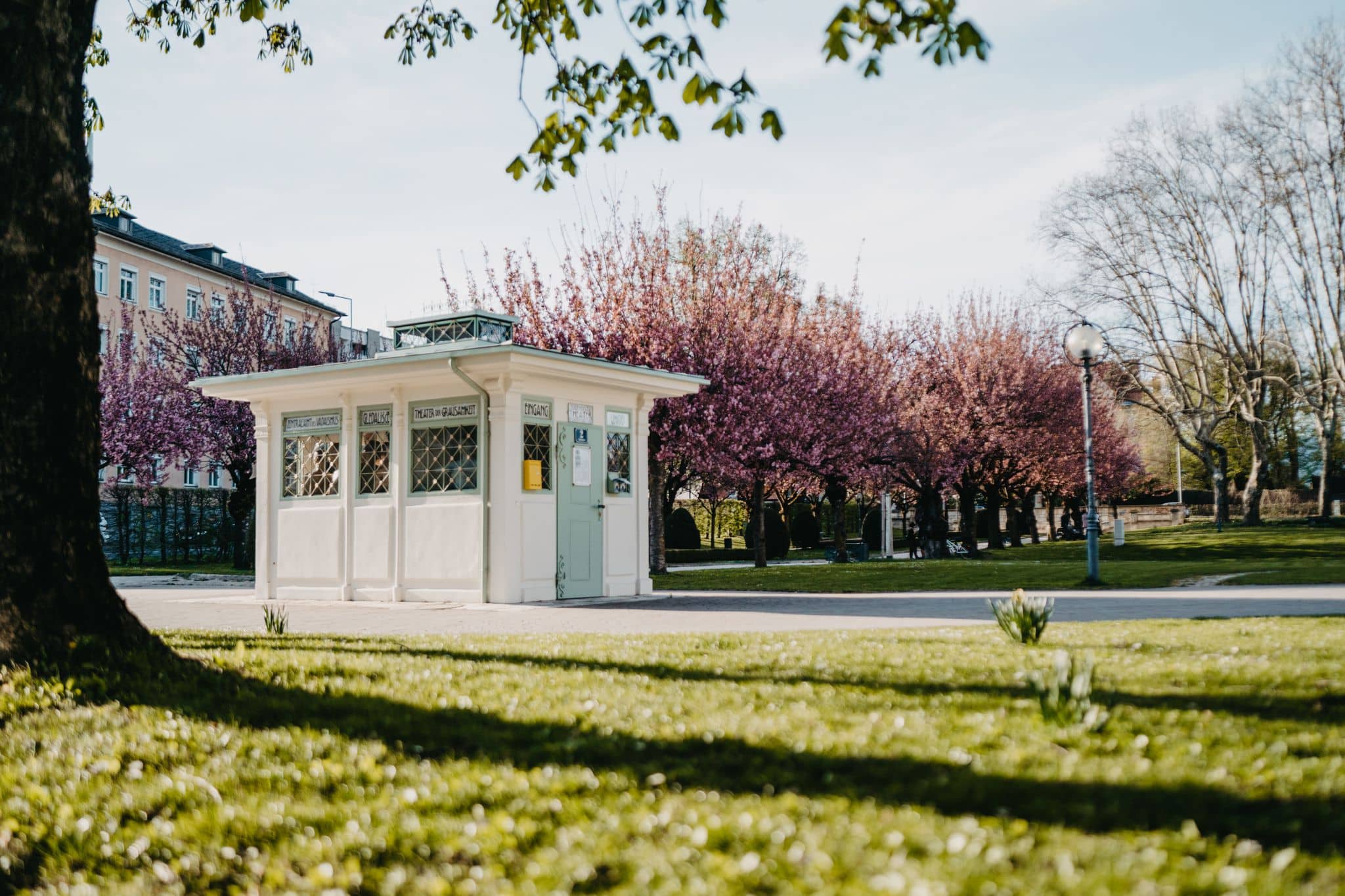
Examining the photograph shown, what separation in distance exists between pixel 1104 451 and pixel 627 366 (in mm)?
34201

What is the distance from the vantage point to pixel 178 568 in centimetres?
3272

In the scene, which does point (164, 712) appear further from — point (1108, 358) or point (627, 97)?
point (1108, 358)

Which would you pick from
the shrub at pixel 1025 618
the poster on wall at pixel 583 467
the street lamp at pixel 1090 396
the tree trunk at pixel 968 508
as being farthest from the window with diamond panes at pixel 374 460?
the tree trunk at pixel 968 508

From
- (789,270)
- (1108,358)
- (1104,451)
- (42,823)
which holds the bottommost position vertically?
(42,823)

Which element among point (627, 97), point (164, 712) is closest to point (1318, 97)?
point (627, 97)

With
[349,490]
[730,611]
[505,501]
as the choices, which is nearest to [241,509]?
[349,490]

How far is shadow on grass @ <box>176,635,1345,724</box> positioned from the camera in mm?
5352

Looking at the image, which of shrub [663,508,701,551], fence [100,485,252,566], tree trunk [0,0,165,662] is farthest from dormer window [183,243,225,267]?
tree trunk [0,0,165,662]

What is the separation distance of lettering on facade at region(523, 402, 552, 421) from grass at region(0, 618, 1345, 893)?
8.62 m

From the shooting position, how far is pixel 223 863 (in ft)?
13.3

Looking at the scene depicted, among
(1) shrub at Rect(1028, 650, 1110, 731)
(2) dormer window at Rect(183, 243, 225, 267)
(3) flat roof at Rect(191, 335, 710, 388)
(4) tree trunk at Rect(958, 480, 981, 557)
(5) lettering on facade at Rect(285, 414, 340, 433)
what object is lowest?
(1) shrub at Rect(1028, 650, 1110, 731)

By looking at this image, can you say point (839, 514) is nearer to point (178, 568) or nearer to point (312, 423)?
point (312, 423)

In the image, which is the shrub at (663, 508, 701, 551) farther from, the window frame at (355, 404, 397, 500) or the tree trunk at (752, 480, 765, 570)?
the window frame at (355, 404, 397, 500)

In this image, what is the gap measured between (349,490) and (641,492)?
450 cm
